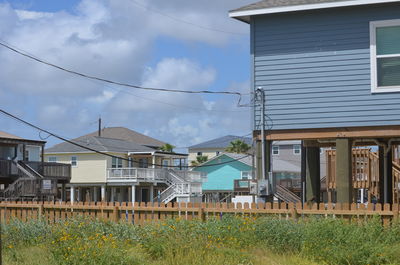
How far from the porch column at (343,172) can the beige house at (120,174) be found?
42.3 meters

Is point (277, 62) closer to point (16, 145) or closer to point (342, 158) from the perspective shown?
point (342, 158)

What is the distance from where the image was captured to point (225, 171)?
246 ft

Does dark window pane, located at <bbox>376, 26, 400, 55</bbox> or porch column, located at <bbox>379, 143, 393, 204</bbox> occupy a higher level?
dark window pane, located at <bbox>376, 26, 400, 55</bbox>

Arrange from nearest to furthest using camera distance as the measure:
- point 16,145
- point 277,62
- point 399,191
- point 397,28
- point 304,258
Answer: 1. point 304,258
2. point 397,28
3. point 277,62
4. point 399,191
5. point 16,145

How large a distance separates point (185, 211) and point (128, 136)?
70.1 metres

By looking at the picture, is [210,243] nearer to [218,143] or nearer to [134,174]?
[134,174]

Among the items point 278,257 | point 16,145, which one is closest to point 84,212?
point 278,257

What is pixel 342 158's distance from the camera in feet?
57.1

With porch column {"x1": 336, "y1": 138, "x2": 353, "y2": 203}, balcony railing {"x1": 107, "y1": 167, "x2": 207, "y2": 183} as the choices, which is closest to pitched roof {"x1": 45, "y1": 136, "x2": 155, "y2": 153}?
balcony railing {"x1": 107, "y1": 167, "x2": 207, "y2": 183}

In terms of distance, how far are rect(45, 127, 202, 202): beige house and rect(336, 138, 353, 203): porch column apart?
4235 centimetres

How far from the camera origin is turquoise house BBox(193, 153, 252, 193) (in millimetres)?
74300

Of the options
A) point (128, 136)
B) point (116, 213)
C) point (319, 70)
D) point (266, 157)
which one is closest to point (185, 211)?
point (116, 213)

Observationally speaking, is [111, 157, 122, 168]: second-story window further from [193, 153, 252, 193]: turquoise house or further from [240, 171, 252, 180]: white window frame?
[240, 171, 252, 180]: white window frame

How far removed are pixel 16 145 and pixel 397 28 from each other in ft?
125
